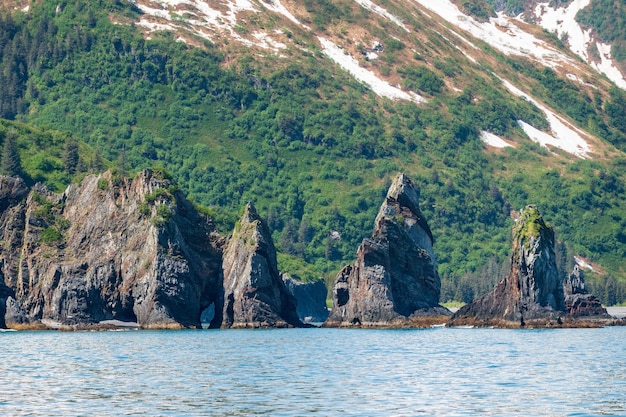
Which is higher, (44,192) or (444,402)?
(44,192)

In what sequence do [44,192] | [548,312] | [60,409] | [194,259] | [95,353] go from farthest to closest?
[44,192] → [194,259] → [548,312] → [95,353] → [60,409]

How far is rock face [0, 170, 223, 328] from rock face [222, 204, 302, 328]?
3.31 meters

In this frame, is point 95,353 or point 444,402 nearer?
point 444,402

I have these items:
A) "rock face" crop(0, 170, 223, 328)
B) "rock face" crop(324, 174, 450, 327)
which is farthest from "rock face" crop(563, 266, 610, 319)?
"rock face" crop(0, 170, 223, 328)

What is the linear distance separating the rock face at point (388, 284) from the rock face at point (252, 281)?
7467 millimetres

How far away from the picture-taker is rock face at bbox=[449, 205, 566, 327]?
15100cm

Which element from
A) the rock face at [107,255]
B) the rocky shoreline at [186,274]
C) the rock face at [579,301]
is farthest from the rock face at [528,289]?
the rock face at [107,255]

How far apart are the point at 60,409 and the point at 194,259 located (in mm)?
95899

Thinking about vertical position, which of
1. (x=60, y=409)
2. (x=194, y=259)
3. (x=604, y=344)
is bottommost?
(x=60, y=409)

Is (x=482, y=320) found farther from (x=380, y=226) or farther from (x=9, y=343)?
(x=9, y=343)

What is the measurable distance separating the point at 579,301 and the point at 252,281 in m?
40.7

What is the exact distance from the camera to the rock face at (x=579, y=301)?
6486 inches

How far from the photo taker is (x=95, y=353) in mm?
105312

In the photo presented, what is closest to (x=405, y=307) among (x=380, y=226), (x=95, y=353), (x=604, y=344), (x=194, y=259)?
(x=380, y=226)
